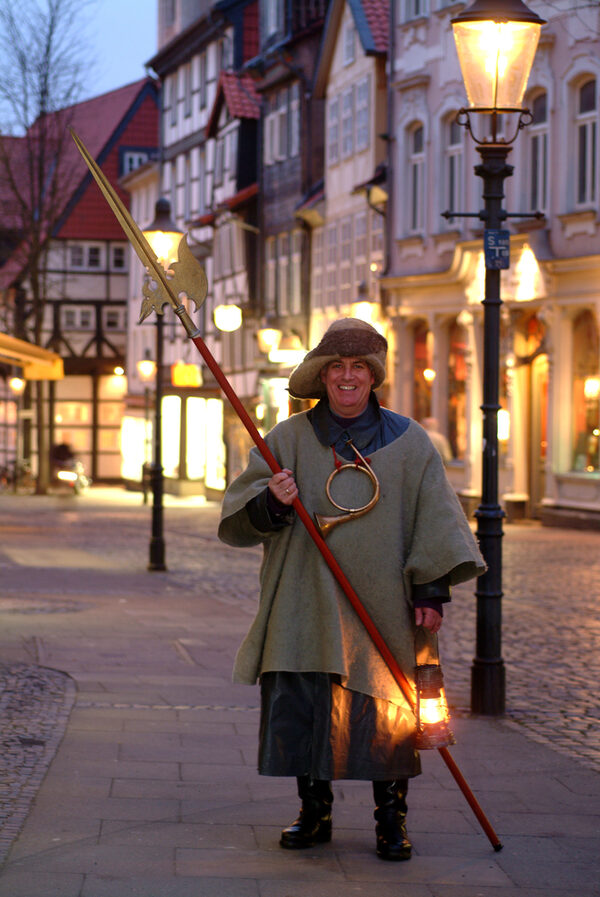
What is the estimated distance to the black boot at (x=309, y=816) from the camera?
19.5 feet

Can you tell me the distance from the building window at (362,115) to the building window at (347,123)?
0.48m

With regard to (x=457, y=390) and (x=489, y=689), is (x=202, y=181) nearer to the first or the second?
(x=457, y=390)

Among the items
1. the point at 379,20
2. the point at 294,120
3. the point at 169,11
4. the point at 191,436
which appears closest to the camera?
the point at 379,20

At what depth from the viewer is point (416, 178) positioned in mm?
33406

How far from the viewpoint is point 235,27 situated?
168ft

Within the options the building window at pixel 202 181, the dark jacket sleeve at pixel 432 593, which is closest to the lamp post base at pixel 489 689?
the dark jacket sleeve at pixel 432 593

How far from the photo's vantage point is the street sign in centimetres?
941

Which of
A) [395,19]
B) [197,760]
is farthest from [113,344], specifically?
[197,760]

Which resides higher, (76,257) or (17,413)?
(76,257)

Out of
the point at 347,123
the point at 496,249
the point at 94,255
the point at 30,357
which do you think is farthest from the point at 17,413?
the point at 496,249

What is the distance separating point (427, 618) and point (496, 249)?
13.2 ft

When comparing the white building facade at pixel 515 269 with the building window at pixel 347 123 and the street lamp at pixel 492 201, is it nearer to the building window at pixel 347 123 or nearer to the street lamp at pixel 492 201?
the building window at pixel 347 123

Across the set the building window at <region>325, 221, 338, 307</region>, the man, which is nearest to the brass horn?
the man

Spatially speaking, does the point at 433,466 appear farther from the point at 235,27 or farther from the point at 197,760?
the point at 235,27
